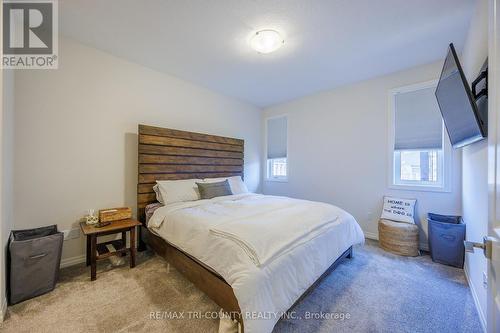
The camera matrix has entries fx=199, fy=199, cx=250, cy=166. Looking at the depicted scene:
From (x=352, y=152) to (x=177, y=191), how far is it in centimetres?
301

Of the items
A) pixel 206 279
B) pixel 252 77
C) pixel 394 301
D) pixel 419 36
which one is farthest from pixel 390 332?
pixel 252 77

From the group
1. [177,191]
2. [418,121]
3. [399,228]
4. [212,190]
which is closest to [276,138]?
[212,190]

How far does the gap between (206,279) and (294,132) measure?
3447 mm

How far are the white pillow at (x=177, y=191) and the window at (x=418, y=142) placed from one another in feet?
10.2

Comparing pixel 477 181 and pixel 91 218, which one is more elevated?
pixel 477 181

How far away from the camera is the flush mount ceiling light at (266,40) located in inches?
85.7

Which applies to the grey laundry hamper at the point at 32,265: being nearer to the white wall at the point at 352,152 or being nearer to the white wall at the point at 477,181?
the white wall at the point at 477,181

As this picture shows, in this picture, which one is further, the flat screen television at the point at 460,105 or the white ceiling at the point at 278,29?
the white ceiling at the point at 278,29

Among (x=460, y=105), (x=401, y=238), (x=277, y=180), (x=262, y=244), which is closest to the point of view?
(x=262, y=244)

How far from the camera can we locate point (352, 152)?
3525 mm

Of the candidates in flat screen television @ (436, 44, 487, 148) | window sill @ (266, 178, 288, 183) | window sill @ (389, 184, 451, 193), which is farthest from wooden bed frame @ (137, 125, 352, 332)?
flat screen television @ (436, 44, 487, 148)

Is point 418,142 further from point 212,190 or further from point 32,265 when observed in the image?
point 32,265

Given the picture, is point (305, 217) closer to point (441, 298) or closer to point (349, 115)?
point (441, 298)

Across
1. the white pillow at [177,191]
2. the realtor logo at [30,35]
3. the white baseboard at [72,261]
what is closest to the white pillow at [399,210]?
the white pillow at [177,191]
